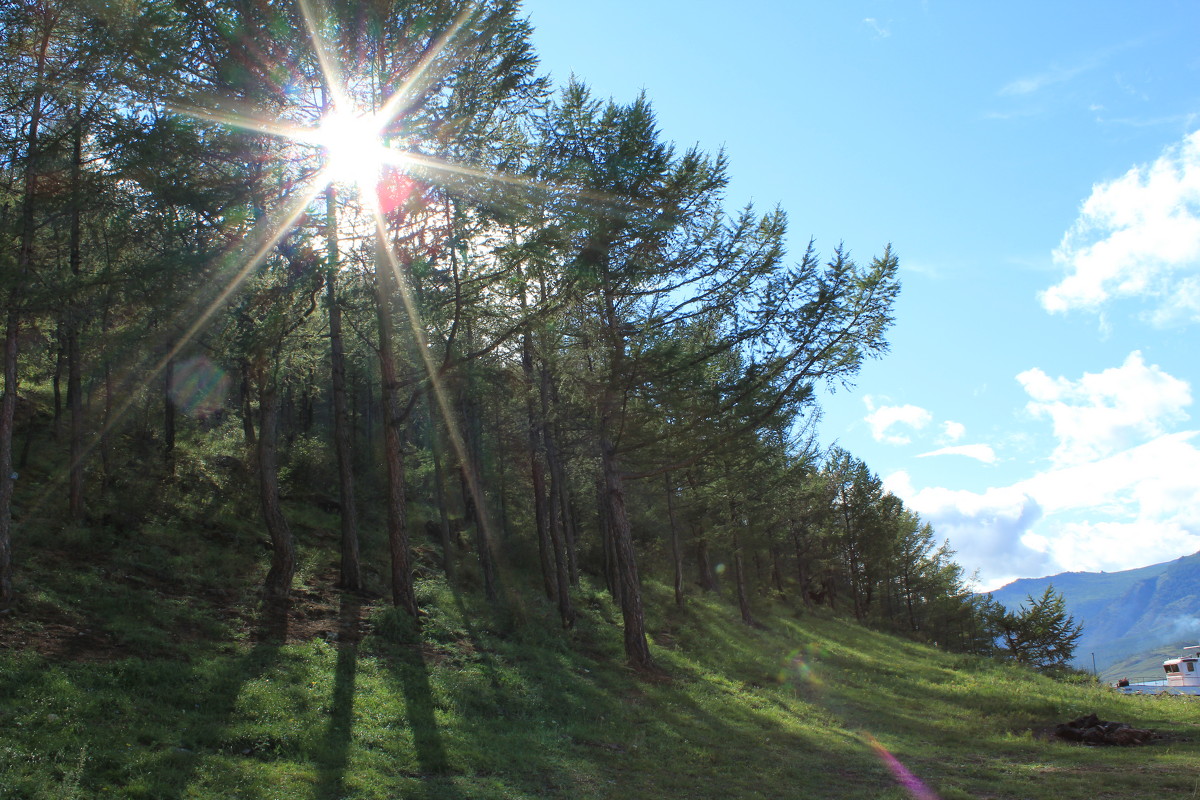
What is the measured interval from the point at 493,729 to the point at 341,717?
224 cm

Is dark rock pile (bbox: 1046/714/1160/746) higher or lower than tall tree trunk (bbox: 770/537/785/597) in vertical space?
lower

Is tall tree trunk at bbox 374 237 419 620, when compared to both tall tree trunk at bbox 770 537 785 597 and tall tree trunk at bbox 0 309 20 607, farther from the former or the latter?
tall tree trunk at bbox 770 537 785 597

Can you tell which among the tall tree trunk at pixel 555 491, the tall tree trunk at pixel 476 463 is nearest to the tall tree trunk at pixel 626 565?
the tall tree trunk at pixel 555 491

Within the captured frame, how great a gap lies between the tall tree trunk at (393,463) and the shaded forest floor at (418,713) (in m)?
0.87

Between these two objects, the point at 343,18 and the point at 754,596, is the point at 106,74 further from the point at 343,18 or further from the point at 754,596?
the point at 754,596

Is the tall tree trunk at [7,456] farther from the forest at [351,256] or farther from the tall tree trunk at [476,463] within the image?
the tall tree trunk at [476,463]

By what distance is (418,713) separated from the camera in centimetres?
1036

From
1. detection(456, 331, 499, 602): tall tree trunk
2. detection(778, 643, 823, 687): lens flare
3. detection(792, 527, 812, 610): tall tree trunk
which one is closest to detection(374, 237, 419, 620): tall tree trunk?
detection(456, 331, 499, 602): tall tree trunk

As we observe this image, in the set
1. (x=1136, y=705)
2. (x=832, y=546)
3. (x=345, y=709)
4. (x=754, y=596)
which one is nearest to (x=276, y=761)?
(x=345, y=709)

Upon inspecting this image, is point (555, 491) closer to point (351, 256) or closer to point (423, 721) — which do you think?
point (351, 256)

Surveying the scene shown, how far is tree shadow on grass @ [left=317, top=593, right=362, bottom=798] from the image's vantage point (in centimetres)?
740

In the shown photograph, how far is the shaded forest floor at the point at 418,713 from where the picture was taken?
7.52 meters

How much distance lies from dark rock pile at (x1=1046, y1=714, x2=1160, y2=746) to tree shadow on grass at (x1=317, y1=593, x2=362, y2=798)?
13396 mm

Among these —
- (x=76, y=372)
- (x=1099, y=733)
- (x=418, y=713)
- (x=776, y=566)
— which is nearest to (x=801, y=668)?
(x=1099, y=733)
